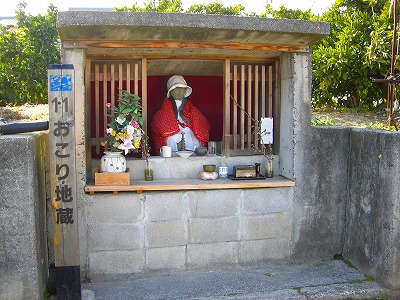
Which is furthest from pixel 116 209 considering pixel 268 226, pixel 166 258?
pixel 268 226

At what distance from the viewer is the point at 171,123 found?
632cm

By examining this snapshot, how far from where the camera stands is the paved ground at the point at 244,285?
192 inches

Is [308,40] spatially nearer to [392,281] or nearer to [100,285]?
[392,281]

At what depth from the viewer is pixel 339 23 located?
1026 cm

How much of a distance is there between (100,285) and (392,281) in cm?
345

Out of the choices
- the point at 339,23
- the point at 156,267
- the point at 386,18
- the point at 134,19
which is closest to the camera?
the point at 134,19

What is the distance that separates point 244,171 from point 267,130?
785 millimetres

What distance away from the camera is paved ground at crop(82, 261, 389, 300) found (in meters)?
4.88

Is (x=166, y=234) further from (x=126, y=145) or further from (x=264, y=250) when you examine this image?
(x=264, y=250)

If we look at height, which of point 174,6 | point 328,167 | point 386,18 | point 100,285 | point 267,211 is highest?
point 174,6

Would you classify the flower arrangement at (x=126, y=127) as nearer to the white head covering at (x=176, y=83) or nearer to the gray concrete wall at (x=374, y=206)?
the white head covering at (x=176, y=83)

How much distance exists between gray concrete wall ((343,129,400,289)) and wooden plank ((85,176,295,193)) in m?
0.89

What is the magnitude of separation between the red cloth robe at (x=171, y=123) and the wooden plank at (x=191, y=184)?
927 millimetres

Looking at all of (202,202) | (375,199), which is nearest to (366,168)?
(375,199)
